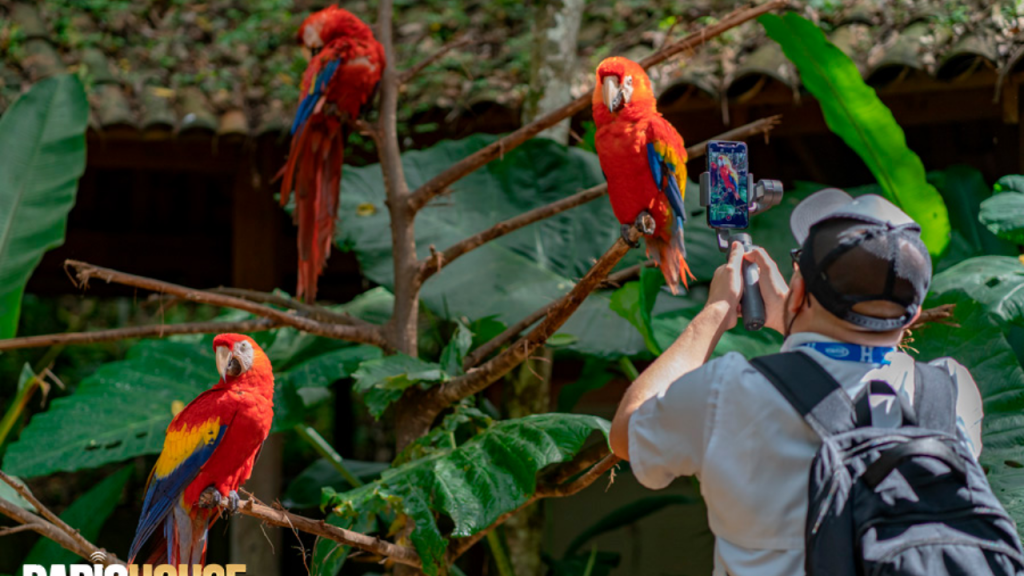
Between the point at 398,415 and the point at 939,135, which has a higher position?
the point at 939,135

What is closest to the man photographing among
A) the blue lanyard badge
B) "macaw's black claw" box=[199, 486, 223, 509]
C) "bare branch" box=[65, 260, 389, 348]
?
the blue lanyard badge

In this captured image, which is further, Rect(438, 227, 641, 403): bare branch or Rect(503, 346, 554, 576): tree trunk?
Rect(503, 346, 554, 576): tree trunk

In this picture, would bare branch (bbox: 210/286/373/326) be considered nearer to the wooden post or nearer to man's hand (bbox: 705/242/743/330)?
the wooden post

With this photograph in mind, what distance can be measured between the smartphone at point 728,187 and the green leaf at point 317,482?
2.10 metres

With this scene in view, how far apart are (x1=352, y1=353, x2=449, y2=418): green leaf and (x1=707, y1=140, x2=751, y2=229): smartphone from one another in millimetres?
958

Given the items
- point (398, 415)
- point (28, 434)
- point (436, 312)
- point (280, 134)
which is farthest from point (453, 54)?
point (28, 434)

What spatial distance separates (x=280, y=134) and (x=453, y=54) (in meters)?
0.71

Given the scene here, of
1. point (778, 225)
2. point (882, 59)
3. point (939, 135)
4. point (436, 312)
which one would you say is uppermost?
point (882, 59)

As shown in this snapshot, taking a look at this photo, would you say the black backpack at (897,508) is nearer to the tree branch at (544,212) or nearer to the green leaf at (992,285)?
the tree branch at (544,212)

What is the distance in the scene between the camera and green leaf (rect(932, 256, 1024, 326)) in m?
1.92

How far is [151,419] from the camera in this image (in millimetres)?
2408

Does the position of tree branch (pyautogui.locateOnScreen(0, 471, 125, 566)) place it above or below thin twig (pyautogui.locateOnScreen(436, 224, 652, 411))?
below

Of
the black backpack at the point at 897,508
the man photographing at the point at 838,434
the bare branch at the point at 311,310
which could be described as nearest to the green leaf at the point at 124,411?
the bare branch at the point at 311,310

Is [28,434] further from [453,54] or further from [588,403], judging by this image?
[588,403]
